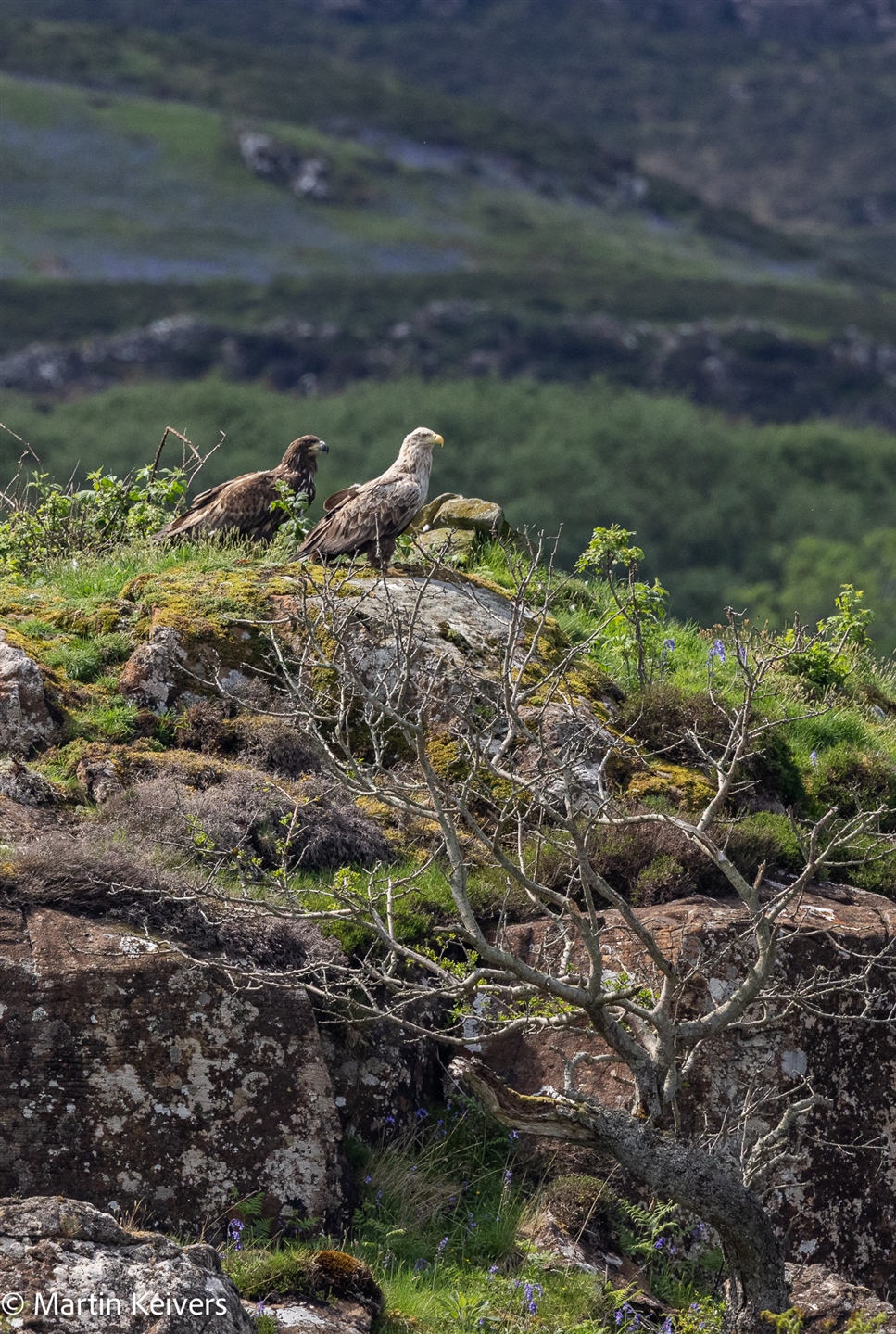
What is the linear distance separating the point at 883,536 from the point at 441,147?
3365 inches

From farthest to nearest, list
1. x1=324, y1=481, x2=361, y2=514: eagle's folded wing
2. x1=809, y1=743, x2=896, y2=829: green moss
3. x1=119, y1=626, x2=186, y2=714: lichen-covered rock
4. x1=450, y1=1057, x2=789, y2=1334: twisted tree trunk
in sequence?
x1=324, y1=481, x2=361, y2=514: eagle's folded wing, x1=809, y1=743, x2=896, y2=829: green moss, x1=119, y1=626, x2=186, y2=714: lichen-covered rock, x1=450, y1=1057, x2=789, y2=1334: twisted tree trunk

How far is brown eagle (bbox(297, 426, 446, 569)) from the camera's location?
10445 mm

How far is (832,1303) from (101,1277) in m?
3.20

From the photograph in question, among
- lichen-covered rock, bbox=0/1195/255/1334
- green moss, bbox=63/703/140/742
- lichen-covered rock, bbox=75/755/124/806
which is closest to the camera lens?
→ lichen-covered rock, bbox=0/1195/255/1334

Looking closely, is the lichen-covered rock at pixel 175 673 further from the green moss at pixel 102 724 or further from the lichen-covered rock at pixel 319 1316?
the lichen-covered rock at pixel 319 1316

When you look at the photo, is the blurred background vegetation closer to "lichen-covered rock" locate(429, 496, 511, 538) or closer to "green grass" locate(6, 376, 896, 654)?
"green grass" locate(6, 376, 896, 654)

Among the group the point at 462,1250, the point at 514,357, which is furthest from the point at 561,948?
the point at 514,357

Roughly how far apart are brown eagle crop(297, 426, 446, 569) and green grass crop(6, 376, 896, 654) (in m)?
59.5

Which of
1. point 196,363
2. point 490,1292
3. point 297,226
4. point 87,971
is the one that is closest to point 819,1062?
point 490,1292

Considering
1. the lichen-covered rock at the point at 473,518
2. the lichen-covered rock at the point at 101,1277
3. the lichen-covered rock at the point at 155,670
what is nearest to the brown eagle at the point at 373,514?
the lichen-covered rock at the point at 155,670

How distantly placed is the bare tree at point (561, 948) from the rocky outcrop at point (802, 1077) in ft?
0.26

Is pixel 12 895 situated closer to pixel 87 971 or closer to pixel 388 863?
pixel 87 971

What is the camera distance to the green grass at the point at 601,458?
7675 centimetres

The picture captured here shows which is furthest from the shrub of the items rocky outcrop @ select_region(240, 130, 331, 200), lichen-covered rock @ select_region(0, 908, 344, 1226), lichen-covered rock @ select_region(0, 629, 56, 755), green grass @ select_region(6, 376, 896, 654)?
rocky outcrop @ select_region(240, 130, 331, 200)
